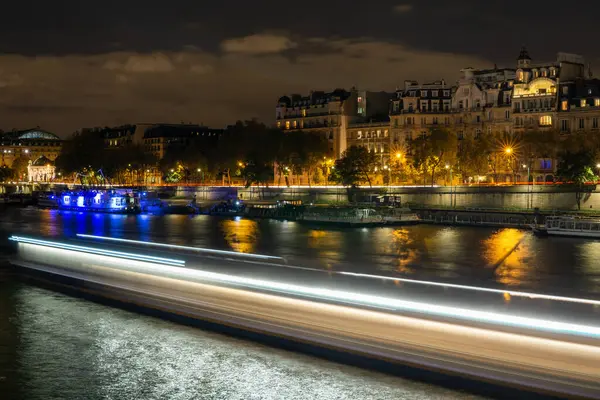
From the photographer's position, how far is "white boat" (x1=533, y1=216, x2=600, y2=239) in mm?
50500

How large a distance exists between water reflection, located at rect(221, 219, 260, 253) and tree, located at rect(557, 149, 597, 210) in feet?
85.4

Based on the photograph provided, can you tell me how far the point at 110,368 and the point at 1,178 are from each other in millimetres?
184646

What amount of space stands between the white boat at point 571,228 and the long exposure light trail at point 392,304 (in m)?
34.9

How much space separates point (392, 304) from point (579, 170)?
5384cm

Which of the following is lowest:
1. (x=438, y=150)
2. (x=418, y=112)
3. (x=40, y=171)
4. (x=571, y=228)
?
(x=571, y=228)

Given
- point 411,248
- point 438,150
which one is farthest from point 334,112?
point 411,248

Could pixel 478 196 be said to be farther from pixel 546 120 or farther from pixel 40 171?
pixel 40 171

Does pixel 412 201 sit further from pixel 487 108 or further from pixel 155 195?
pixel 155 195

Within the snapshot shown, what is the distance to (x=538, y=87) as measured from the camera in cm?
8250

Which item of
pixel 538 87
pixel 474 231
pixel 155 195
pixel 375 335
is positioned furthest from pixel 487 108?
pixel 375 335

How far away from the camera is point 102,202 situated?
299ft

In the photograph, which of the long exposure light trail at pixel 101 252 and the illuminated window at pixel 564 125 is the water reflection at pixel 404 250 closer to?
the long exposure light trail at pixel 101 252

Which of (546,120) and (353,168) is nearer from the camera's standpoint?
(546,120)

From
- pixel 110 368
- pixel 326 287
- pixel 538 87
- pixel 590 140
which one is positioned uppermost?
pixel 538 87
